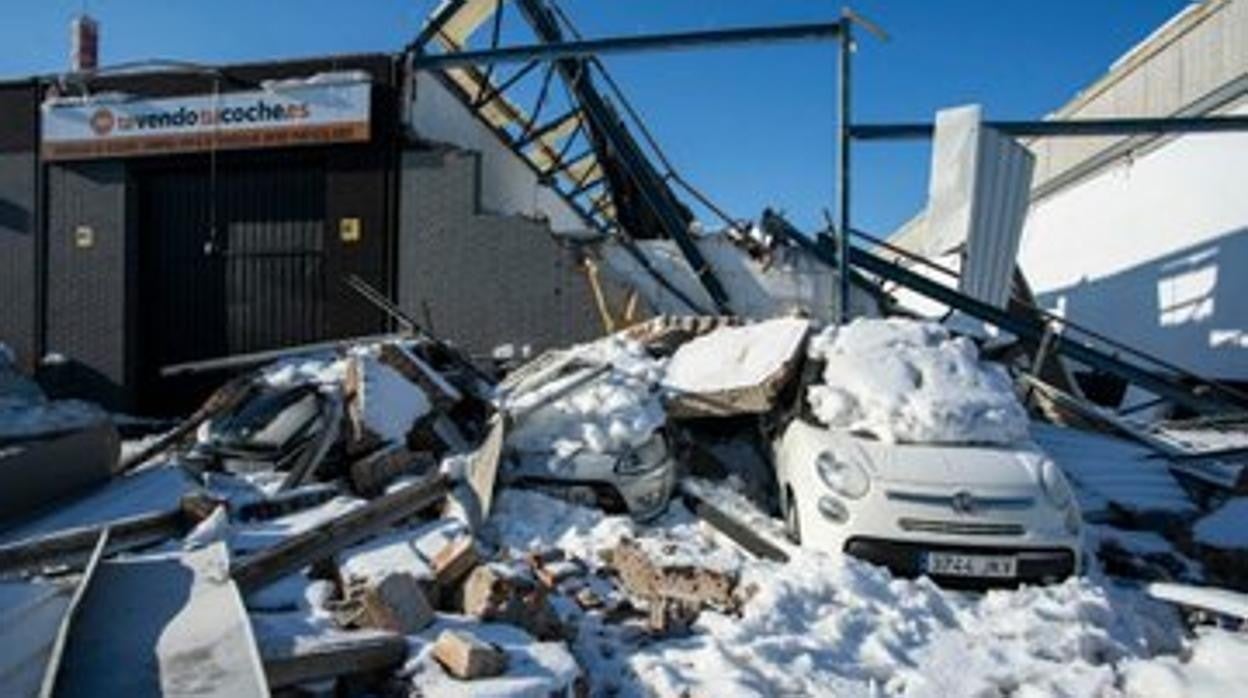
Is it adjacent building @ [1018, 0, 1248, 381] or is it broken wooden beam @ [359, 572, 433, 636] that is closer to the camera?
broken wooden beam @ [359, 572, 433, 636]

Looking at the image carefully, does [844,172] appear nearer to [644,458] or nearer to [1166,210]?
[644,458]

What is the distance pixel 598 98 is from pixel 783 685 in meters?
10.5

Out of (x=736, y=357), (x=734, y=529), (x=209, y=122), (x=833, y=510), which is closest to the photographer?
(x=833, y=510)

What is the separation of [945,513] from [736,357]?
270cm

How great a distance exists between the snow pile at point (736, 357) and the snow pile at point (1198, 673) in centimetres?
350

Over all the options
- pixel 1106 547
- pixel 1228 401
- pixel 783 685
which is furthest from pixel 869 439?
pixel 1228 401

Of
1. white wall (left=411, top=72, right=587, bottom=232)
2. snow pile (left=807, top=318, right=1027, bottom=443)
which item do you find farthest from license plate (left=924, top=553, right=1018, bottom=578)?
white wall (left=411, top=72, right=587, bottom=232)

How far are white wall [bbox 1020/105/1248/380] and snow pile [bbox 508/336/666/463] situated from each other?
11.3 metres

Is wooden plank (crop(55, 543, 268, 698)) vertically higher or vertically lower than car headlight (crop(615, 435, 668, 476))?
lower

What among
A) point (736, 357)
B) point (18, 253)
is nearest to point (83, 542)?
point (736, 357)

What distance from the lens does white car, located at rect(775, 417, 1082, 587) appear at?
6277mm

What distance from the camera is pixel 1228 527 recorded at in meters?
8.06

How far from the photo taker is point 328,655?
14.9ft

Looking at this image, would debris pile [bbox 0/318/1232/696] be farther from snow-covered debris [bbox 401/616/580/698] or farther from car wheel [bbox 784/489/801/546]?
car wheel [bbox 784/489/801/546]
